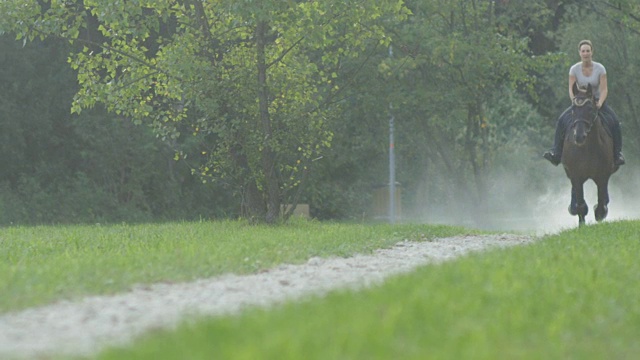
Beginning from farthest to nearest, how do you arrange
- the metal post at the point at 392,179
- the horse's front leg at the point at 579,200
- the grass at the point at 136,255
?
the metal post at the point at 392,179
the horse's front leg at the point at 579,200
the grass at the point at 136,255

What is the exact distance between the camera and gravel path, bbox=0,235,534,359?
26.6ft

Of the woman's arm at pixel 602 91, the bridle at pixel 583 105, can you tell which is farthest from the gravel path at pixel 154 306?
the woman's arm at pixel 602 91

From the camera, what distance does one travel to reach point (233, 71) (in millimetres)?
27766

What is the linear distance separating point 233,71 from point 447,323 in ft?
63.4

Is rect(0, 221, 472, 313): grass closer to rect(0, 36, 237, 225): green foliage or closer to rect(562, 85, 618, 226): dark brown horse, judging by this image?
rect(562, 85, 618, 226): dark brown horse

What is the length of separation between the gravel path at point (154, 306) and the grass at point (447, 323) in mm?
498

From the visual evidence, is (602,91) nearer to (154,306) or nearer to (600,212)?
(600,212)

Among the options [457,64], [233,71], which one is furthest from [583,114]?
[457,64]

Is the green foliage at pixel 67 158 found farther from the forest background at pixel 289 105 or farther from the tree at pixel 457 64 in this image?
the tree at pixel 457 64

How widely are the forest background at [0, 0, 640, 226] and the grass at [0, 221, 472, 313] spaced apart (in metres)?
3.75

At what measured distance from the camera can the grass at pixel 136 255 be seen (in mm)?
11484

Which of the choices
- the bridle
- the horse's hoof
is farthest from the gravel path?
the horse's hoof

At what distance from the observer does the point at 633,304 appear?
10914mm

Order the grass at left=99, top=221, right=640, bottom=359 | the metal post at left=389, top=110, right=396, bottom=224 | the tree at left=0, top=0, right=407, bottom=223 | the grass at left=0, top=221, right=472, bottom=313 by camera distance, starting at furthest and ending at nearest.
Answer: the metal post at left=389, top=110, right=396, bottom=224
the tree at left=0, top=0, right=407, bottom=223
the grass at left=0, top=221, right=472, bottom=313
the grass at left=99, top=221, right=640, bottom=359
